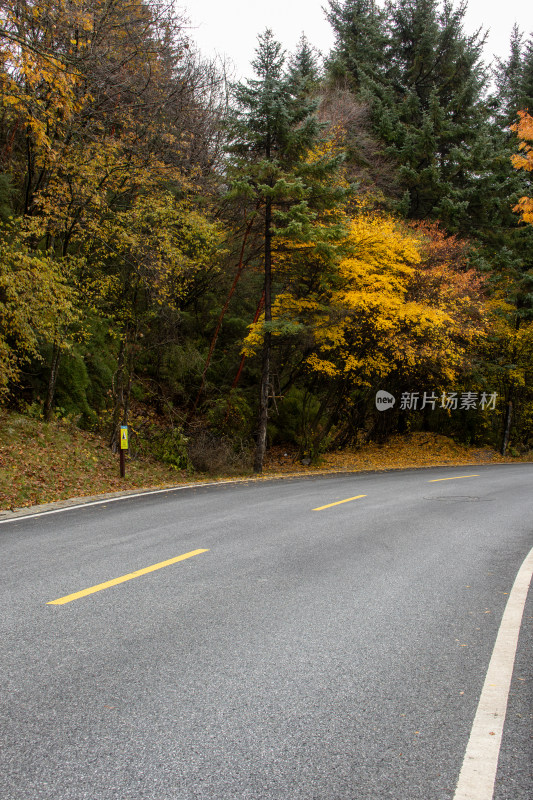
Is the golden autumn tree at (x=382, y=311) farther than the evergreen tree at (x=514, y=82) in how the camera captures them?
No

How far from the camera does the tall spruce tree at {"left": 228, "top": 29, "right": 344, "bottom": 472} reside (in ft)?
61.8

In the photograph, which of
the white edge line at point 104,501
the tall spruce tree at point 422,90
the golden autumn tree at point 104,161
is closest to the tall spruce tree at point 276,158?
the golden autumn tree at point 104,161

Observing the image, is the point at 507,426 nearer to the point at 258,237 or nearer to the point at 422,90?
the point at 258,237

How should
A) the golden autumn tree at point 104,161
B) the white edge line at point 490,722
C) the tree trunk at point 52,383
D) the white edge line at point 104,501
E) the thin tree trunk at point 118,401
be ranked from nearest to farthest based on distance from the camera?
the white edge line at point 490,722, the white edge line at point 104,501, the golden autumn tree at point 104,161, the tree trunk at point 52,383, the thin tree trunk at point 118,401

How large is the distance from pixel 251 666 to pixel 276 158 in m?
18.9

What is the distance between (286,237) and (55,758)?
19.3 metres

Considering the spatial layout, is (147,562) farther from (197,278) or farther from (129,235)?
(197,278)

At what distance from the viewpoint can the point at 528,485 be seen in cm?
1673

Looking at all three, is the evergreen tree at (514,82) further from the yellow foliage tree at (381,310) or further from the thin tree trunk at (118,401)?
the thin tree trunk at (118,401)

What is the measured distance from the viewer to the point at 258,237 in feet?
76.8

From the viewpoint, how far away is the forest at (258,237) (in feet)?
46.5

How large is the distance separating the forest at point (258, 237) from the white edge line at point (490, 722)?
→ 9256 mm

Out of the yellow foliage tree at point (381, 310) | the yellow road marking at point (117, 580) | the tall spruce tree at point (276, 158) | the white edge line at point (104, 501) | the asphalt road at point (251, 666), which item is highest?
the tall spruce tree at point (276, 158)

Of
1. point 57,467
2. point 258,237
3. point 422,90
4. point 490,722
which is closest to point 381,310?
point 258,237
